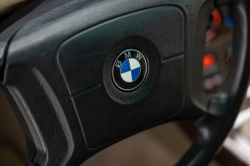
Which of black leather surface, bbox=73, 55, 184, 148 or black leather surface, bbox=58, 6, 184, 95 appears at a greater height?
black leather surface, bbox=58, 6, 184, 95

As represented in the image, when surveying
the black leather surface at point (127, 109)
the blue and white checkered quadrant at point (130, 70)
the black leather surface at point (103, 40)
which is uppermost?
the black leather surface at point (103, 40)

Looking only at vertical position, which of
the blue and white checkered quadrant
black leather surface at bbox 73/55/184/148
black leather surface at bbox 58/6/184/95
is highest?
black leather surface at bbox 58/6/184/95

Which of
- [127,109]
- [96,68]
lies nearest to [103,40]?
[96,68]

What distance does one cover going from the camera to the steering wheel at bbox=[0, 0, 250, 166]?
55cm

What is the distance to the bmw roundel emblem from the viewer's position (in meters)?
0.63

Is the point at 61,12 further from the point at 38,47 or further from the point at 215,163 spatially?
the point at 215,163

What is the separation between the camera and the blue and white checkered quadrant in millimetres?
637

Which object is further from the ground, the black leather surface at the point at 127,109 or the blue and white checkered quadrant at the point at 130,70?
the blue and white checkered quadrant at the point at 130,70

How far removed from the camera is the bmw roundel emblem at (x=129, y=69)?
63 centimetres

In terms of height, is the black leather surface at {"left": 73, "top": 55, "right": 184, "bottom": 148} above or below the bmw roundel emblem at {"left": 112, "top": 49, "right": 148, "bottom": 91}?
below

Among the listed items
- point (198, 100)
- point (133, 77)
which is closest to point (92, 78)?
point (133, 77)

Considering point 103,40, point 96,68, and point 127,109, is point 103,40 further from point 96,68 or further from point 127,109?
point 127,109

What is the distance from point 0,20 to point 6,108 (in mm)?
197

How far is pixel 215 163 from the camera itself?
134 cm
